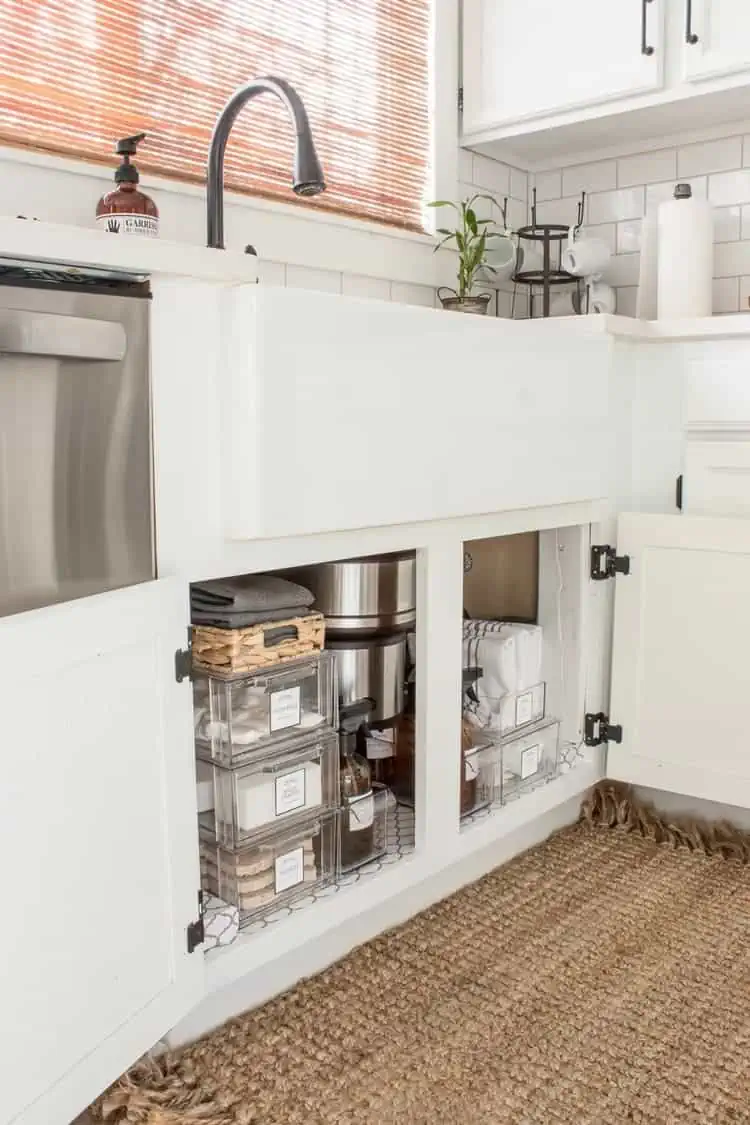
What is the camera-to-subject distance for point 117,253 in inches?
51.2

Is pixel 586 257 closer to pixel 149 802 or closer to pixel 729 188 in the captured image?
pixel 729 188

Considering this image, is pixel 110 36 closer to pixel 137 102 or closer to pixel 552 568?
pixel 137 102

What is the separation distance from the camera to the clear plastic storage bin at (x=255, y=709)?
1.60 m

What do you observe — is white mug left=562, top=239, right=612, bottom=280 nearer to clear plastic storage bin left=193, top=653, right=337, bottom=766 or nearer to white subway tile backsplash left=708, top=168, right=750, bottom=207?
white subway tile backsplash left=708, top=168, right=750, bottom=207

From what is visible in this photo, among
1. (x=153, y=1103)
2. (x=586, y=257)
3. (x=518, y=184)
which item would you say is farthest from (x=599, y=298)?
(x=153, y=1103)

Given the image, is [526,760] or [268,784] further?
[526,760]

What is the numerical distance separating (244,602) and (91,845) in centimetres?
49

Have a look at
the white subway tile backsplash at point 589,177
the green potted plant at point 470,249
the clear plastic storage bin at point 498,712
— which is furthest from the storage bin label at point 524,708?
the white subway tile backsplash at point 589,177

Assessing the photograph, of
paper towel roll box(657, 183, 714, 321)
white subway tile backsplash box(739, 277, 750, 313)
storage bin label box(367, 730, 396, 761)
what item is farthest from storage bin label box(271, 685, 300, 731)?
white subway tile backsplash box(739, 277, 750, 313)

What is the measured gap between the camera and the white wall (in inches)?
103

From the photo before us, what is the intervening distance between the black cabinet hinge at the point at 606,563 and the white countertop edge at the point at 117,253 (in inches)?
46.3

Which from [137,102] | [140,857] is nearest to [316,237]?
[137,102]

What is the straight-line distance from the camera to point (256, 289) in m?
1.46

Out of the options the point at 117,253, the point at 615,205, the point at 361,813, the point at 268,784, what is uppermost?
the point at 615,205
